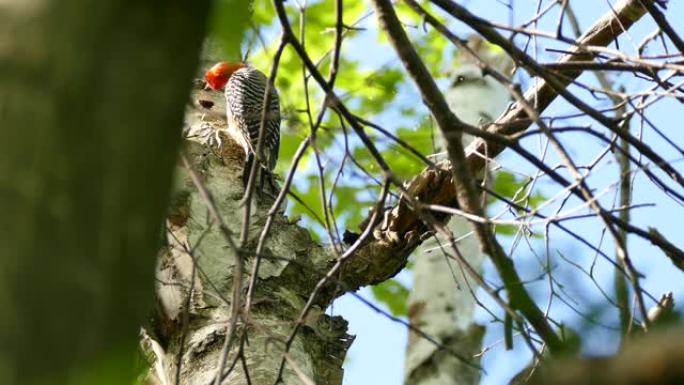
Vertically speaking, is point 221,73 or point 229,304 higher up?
point 221,73

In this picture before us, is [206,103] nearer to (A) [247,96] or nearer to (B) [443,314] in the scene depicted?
(A) [247,96]

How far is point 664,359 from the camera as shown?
0.78 metres

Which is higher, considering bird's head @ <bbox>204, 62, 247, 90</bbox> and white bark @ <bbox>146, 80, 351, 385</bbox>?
bird's head @ <bbox>204, 62, 247, 90</bbox>

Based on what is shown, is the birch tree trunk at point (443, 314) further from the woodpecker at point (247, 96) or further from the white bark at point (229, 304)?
the woodpecker at point (247, 96)

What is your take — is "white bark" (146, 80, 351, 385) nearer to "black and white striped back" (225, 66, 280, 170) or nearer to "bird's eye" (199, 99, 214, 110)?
"bird's eye" (199, 99, 214, 110)

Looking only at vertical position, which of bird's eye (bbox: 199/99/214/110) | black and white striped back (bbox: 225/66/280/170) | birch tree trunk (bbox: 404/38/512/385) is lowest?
birch tree trunk (bbox: 404/38/512/385)

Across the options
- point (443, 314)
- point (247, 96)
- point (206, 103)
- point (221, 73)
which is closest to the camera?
point (443, 314)

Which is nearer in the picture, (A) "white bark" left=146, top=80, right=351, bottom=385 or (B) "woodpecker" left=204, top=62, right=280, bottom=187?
(A) "white bark" left=146, top=80, right=351, bottom=385

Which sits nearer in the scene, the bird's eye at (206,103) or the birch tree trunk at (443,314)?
the birch tree trunk at (443,314)

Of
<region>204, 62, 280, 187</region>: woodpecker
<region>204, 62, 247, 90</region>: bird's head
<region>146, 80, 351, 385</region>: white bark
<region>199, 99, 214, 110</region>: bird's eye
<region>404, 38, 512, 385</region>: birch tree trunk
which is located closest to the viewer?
<region>404, 38, 512, 385</region>: birch tree trunk

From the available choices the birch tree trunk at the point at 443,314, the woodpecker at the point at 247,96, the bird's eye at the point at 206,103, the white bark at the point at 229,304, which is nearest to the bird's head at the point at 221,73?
the woodpecker at the point at 247,96

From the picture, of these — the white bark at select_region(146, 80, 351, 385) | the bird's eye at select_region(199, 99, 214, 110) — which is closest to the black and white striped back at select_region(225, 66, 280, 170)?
the bird's eye at select_region(199, 99, 214, 110)

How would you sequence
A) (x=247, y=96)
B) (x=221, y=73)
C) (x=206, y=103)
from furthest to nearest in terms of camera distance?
(x=221, y=73) → (x=247, y=96) → (x=206, y=103)

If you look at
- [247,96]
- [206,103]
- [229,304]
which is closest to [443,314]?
[229,304]
